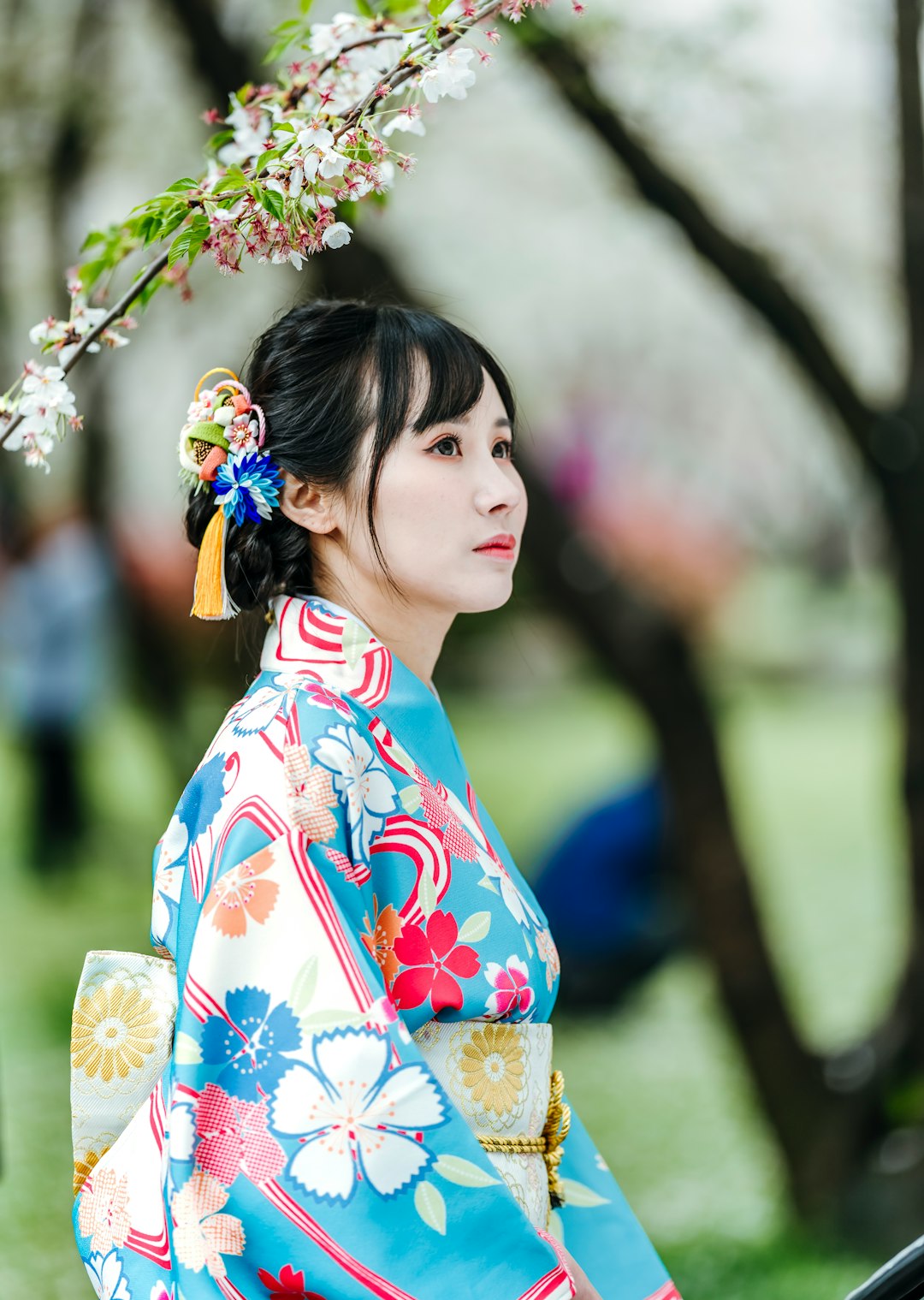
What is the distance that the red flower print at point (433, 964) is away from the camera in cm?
112

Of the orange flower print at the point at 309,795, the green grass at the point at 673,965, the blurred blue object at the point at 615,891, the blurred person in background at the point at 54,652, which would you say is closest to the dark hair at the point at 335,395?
the orange flower print at the point at 309,795

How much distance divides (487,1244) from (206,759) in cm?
46

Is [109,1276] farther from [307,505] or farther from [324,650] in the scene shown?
[307,505]

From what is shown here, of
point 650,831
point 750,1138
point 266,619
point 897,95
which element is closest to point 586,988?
point 650,831

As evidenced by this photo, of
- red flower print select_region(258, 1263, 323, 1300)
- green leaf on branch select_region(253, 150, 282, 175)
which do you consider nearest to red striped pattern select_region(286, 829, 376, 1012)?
red flower print select_region(258, 1263, 323, 1300)

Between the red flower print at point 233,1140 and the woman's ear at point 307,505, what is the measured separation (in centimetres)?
51

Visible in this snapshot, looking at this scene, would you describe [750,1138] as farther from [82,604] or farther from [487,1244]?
[82,604]

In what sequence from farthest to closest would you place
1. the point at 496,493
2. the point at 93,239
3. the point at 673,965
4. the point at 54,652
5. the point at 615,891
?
the point at 54,652 → the point at 673,965 → the point at 615,891 → the point at 93,239 → the point at 496,493

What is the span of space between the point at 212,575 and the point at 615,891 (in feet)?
12.5

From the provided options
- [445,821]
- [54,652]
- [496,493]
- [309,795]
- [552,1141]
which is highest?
[54,652]

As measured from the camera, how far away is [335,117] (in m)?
1.23

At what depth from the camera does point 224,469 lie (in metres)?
1.26

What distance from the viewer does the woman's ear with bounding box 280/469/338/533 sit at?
4.15 feet

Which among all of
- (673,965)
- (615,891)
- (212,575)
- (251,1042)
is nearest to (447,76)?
(212,575)
